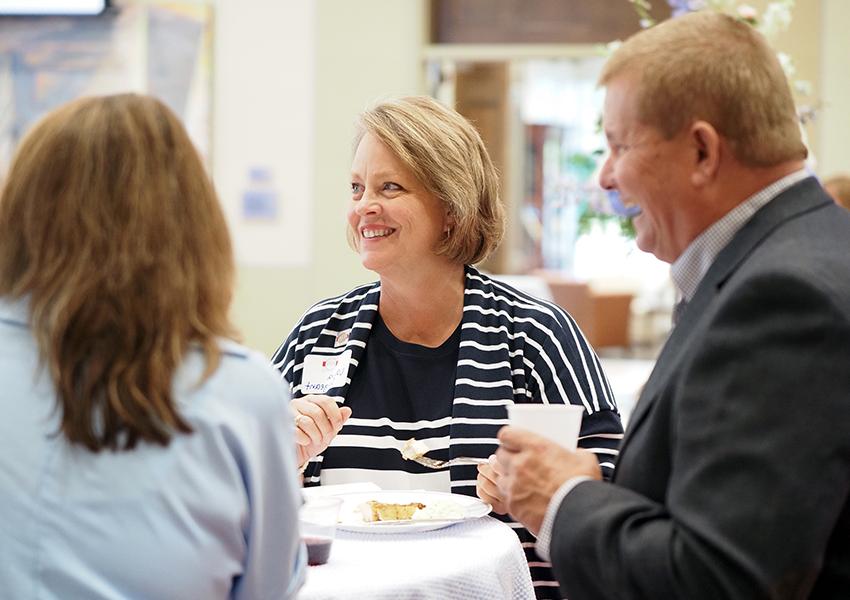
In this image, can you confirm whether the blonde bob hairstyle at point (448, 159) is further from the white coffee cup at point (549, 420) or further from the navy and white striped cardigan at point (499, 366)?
the white coffee cup at point (549, 420)

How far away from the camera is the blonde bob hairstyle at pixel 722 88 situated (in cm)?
148

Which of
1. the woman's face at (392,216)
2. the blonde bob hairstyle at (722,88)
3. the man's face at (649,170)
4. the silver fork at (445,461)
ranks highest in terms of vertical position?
the blonde bob hairstyle at (722,88)

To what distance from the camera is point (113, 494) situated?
1.39 meters

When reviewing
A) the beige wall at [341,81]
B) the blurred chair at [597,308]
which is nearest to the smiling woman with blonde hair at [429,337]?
the beige wall at [341,81]

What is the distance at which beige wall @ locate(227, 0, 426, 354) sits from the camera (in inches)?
277

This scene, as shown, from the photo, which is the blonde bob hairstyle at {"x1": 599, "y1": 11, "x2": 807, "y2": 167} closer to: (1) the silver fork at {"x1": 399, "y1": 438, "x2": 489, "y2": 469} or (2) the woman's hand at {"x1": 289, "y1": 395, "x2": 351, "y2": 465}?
(2) the woman's hand at {"x1": 289, "y1": 395, "x2": 351, "y2": 465}

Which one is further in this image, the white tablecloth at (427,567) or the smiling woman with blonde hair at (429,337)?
the smiling woman with blonde hair at (429,337)

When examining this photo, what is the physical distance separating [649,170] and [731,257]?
0.16m

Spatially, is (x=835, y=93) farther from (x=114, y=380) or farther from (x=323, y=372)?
(x=114, y=380)

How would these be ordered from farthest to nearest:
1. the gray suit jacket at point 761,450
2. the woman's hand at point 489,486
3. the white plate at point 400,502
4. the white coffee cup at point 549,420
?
the woman's hand at point 489,486 < the white plate at point 400,502 < the white coffee cup at point 549,420 < the gray suit jacket at point 761,450

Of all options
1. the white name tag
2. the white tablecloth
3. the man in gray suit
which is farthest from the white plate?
the man in gray suit

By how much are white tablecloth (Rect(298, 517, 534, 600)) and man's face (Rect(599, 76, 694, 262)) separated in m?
0.67

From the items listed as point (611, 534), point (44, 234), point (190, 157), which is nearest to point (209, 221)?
point (190, 157)

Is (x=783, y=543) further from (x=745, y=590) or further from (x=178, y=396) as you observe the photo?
(x=178, y=396)
